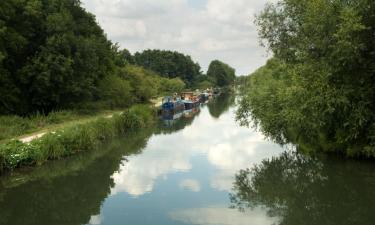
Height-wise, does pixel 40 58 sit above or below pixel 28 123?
above

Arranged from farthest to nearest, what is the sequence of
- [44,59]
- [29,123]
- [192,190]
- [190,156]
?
[44,59] < [29,123] < [190,156] < [192,190]

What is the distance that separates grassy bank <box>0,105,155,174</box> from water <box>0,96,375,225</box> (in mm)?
608

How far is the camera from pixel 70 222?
51.7 ft

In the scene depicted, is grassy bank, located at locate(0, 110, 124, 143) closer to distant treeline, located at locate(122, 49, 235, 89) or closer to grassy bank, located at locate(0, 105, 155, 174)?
grassy bank, located at locate(0, 105, 155, 174)

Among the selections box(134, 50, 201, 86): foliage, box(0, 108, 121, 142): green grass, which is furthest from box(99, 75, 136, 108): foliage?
box(134, 50, 201, 86): foliage

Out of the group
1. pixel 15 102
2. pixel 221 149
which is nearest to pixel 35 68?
pixel 15 102

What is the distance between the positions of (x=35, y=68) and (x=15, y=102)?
3.15 metres

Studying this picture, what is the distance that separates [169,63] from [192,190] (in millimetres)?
120772

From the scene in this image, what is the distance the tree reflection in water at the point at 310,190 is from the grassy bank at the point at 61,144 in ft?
32.6

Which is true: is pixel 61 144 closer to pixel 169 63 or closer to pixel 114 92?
pixel 114 92

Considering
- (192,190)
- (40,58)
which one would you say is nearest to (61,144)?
(192,190)

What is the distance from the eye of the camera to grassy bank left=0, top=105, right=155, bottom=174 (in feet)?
70.5

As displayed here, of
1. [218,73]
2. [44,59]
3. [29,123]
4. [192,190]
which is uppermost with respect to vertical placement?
[218,73]

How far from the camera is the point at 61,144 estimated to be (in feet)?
83.7
